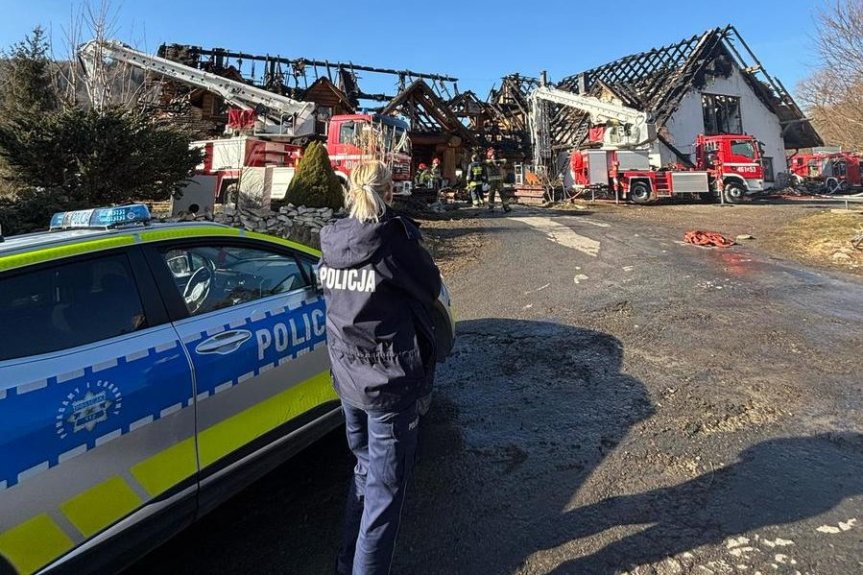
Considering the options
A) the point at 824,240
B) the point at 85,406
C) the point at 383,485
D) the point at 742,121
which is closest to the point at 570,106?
the point at 742,121

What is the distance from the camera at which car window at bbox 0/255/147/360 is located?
6.36 feet

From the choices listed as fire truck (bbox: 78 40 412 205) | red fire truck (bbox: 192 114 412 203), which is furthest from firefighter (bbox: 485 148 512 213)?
red fire truck (bbox: 192 114 412 203)

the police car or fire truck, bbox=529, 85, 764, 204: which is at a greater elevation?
fire truck, bbox=529, 85, 764, 204

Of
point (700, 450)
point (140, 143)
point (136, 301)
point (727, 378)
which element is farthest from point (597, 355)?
point (140, 143)

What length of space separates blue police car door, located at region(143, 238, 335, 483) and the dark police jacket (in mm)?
664

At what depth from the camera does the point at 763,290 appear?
6.98 meters

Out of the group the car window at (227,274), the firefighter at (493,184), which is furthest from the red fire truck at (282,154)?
the car window at (227,274)

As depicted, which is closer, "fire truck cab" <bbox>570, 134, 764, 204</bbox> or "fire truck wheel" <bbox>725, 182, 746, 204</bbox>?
"fire truck cab" <bbox>570, 134, 764, 204</bbox>

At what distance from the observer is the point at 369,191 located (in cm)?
209

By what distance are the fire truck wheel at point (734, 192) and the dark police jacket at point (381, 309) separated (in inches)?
928

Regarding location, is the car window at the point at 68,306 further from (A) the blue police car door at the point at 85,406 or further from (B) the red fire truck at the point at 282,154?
(B) the red fire truck at the point at 282,154

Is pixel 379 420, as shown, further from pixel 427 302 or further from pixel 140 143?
pixel 140 143

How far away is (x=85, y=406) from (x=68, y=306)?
472mm

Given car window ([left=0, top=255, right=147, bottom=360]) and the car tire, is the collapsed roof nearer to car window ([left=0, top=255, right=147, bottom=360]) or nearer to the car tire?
the car tire
